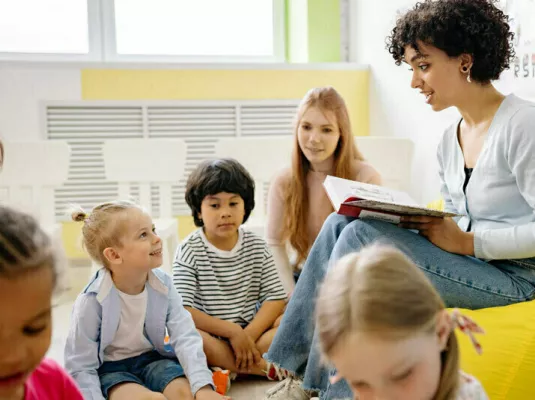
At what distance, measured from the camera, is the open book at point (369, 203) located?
1226 millimetres

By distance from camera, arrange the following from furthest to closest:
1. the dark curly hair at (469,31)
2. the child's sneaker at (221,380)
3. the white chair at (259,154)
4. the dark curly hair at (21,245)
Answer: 1. the white chair at (259,154)
2. the child's sneaker at (221,380)
3. the dark curly hair at (469,31)
4. the dark curly hair at (21,245)

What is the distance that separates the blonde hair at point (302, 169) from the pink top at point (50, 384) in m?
1.19

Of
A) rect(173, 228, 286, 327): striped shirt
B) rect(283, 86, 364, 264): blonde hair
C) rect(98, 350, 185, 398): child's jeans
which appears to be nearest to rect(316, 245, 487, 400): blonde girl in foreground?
rect(98, 350, 185, 398): child's jeans

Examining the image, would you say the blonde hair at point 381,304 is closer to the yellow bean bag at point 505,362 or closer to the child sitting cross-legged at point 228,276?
the yellow bean bag at point 505,362

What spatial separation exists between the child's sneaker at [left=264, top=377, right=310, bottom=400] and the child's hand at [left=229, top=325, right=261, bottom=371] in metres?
0.22

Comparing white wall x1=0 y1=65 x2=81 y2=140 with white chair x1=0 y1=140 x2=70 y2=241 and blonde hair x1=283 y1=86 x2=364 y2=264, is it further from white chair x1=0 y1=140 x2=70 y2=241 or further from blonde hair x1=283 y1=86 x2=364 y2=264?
blonde hair x1=283 y1=86 x2=364 y2=264

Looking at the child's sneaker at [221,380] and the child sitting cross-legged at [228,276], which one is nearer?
the child's sneaker at [221,380]

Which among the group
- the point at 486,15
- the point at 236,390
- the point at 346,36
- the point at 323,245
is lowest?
the point at 236,390

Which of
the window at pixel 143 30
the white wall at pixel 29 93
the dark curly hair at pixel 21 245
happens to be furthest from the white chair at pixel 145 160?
the dark curly hair at pixel 21 245

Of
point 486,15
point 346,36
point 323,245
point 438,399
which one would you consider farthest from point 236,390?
point 346,36

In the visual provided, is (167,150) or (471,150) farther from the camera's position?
(167,150)

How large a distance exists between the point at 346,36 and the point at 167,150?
4.09 feet

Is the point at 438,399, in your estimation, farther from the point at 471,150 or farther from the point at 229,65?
the point at 229,65

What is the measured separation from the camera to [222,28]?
3275mm
